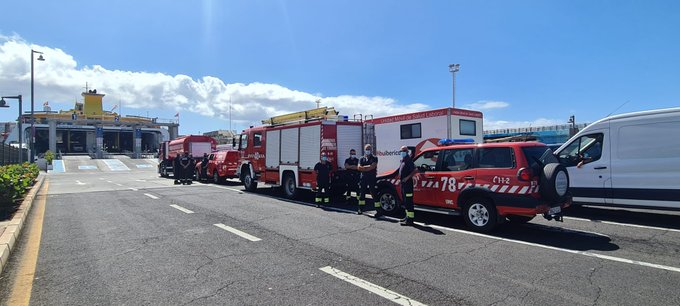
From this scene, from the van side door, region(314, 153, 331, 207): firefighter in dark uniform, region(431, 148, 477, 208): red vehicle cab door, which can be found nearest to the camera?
region(431, 148, 477, 208): red vehicle cab door

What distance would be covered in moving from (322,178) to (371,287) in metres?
6.78

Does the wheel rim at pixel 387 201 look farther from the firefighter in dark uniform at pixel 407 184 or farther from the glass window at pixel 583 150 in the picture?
the glass window at pixel 583 150

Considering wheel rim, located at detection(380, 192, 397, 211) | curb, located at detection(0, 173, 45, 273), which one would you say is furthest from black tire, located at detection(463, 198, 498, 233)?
curb, located at detection(0, 173, 45, 273)

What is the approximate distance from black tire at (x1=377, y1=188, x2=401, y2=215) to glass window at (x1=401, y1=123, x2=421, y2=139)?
14.8 feet

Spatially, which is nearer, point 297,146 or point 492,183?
→ point 492,183

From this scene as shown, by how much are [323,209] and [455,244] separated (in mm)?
4683

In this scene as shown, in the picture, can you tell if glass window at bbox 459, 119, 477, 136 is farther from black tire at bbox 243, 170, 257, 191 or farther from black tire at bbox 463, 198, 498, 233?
black tire at bbox 243, 170, 257, 191

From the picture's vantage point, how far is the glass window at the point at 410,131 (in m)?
13.2

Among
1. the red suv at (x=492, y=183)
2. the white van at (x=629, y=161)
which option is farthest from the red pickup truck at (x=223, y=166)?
the white van at (x=629, y=161)

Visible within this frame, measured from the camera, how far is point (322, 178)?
11.0 meters

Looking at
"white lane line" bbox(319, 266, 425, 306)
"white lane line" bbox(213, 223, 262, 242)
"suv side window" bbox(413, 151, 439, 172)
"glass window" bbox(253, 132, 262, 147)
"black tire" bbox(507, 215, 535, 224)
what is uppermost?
"glass window" bbox(253, 132, 262, 147)

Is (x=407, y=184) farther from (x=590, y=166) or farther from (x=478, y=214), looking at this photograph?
(x=590, y=166)

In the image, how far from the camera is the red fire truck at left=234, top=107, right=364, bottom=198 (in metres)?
12.0

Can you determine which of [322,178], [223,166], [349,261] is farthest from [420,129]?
[223,166]
